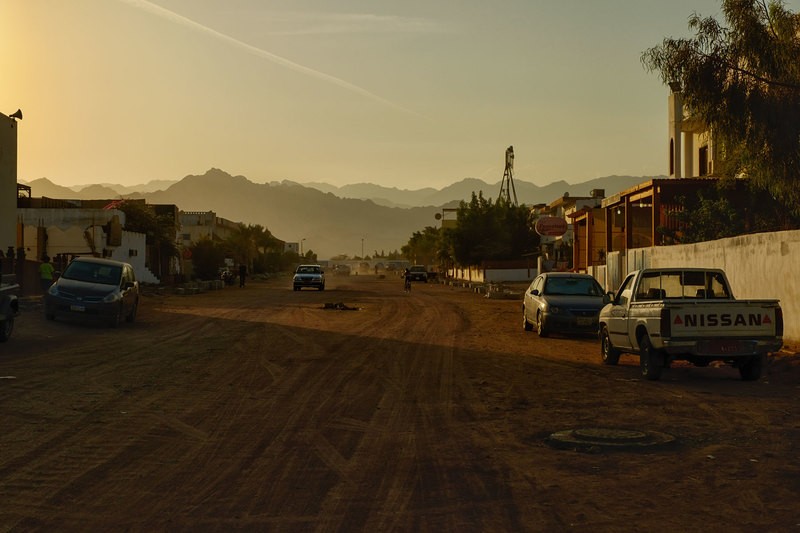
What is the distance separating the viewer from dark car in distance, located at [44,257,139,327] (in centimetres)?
2336

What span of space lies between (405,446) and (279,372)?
6410mm

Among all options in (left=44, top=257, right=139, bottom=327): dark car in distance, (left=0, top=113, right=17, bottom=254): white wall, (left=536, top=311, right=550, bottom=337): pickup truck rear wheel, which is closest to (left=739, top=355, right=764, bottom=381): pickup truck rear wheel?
(left=536, top=311, right=550, bottom=337): pickup truck rear wheel

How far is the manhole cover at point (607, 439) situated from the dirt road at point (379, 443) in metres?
0.18

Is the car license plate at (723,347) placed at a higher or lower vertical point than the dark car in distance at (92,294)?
lower

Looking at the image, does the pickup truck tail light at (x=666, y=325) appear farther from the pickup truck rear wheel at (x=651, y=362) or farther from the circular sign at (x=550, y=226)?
the circular sign at (x=550, y=226)

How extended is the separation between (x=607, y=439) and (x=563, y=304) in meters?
13.6

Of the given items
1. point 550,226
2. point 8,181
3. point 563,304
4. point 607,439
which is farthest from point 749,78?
point 8,181

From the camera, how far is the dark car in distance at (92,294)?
76.6ft

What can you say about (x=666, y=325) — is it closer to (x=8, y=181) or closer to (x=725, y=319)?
(x=725, y=319)

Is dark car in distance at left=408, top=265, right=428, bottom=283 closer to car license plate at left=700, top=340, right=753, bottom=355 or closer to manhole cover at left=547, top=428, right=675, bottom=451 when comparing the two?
car license plate at left=700, top=340, right=753, bottom=355

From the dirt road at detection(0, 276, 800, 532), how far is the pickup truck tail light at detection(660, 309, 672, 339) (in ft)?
2.53

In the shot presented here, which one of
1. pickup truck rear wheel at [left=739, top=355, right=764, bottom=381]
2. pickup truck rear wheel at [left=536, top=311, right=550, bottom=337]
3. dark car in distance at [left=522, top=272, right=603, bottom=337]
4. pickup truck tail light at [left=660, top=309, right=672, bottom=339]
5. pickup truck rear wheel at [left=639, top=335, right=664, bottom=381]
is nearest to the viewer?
pickup truck tail light at [left=660, top=309, right=672, bottom=339]

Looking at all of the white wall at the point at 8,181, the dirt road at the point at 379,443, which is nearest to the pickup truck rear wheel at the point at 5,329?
the dirt road at the point at 379,443

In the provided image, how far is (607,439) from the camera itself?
874 centimetres
